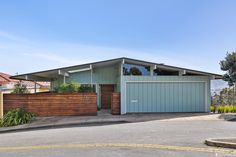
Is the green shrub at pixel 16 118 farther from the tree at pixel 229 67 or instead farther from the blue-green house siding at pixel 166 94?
the tree at pixel 229 67

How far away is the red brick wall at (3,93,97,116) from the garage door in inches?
115

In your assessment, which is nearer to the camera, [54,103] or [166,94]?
[54,103]

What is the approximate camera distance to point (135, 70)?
2117 centimetres

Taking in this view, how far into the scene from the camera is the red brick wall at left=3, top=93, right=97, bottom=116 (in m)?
19.3

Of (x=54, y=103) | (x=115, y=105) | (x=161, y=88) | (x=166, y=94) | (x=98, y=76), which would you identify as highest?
(x=98, y=76)

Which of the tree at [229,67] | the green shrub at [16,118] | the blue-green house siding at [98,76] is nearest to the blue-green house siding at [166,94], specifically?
the tree at [229,67]

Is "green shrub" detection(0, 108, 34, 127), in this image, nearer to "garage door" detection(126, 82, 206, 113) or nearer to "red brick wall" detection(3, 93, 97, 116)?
"red brick wall" detection(3, 93, 97, 116)

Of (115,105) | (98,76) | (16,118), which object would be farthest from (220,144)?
(98,76)

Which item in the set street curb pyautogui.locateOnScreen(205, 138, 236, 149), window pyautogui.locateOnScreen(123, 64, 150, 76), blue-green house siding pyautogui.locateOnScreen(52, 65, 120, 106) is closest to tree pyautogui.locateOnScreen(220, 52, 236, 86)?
window pyautogui.locateOnScreen(123, 64, 150, 76)

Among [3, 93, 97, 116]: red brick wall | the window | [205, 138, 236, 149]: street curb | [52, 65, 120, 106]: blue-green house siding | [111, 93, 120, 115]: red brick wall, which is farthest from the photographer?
[52, 65, 120, 106]: blue-green house siding

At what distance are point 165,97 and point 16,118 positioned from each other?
10.1m

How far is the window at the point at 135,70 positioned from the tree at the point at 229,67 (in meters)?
6.35

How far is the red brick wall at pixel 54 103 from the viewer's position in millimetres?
19328

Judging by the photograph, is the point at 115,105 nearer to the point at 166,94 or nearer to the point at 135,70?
the point at 135,70
